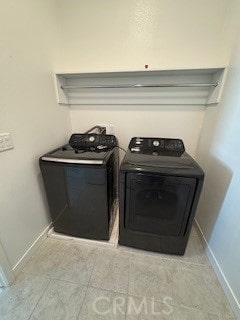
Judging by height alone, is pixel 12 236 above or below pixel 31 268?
above

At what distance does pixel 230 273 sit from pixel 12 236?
157 cm

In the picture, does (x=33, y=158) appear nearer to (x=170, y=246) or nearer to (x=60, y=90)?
(x=60, y=90)

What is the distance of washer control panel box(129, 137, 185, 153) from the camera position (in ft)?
4.91

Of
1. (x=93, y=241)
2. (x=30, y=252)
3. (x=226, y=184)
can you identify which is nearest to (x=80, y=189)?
(x=93, y=241)

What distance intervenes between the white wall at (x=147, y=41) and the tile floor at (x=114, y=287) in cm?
122

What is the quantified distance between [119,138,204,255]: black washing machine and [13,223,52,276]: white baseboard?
75 cm

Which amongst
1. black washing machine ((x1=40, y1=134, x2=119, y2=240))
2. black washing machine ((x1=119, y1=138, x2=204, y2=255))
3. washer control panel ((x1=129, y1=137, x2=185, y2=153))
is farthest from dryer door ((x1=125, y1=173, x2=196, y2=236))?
washer control panel ((x1=129, y1=137, x2=185, y2=153))

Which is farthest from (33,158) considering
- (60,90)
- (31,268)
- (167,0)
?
(167,0)

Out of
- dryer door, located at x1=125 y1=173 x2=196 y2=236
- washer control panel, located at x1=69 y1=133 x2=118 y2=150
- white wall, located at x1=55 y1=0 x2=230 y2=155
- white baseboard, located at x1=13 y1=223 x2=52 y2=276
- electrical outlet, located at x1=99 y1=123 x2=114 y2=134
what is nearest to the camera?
dryer door, located at x1=125 y1=173 x2=196 y2=236

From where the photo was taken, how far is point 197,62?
1.43m

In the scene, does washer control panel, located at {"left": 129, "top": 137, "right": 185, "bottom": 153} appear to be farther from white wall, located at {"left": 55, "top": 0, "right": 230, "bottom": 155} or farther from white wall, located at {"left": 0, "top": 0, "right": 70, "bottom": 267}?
white wall, located at {"left": 0, "top": 0, "right": 70, "bottom": 267}

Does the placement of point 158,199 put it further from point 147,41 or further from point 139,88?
point 147,41

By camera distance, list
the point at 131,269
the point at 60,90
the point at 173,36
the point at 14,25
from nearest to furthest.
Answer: the point at 14,25
the point at 131,269
the point at 173,36
the point at 60,90

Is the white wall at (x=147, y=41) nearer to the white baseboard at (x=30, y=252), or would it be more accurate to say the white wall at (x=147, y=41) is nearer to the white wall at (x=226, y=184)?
the white wall at (x=226, y=184)
